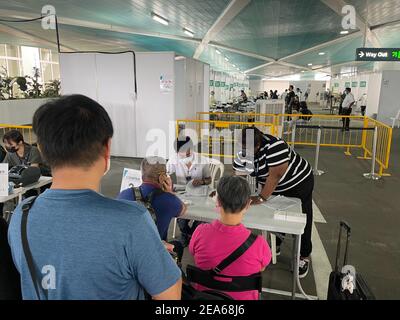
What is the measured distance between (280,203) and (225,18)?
30.5 feet

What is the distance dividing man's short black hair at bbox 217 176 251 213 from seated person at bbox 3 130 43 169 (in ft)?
11.1

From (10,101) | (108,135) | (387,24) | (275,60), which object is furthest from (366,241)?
(275,60)

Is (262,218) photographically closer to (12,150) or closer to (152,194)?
(152,194)

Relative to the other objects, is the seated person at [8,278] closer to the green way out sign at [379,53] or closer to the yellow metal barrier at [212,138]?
the yellow metal barrier at [212,138]

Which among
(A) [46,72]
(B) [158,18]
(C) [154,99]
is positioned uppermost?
(B) [158,18]

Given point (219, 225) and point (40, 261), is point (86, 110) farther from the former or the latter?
point (219, 225)

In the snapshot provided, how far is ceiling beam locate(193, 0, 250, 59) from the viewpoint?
9.05 metres

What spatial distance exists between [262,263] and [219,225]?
347 mm

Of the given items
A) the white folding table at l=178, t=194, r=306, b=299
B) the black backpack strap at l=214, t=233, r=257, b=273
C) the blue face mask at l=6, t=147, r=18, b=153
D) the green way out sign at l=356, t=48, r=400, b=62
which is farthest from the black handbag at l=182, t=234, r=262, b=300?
the green way out sign at l=356, t=48, r=400, b=62

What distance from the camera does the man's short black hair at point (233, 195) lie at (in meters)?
2.03

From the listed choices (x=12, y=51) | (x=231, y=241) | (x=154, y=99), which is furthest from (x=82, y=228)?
(x=12, y=51)

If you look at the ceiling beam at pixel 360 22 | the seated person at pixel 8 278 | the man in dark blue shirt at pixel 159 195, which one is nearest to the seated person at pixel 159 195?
the man in dark blue shirt at pixel 159 195

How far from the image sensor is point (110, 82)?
8.27m

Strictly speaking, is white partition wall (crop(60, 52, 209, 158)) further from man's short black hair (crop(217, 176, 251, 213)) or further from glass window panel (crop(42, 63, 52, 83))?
glass window panel (crop(42, 63, 52, 83))
